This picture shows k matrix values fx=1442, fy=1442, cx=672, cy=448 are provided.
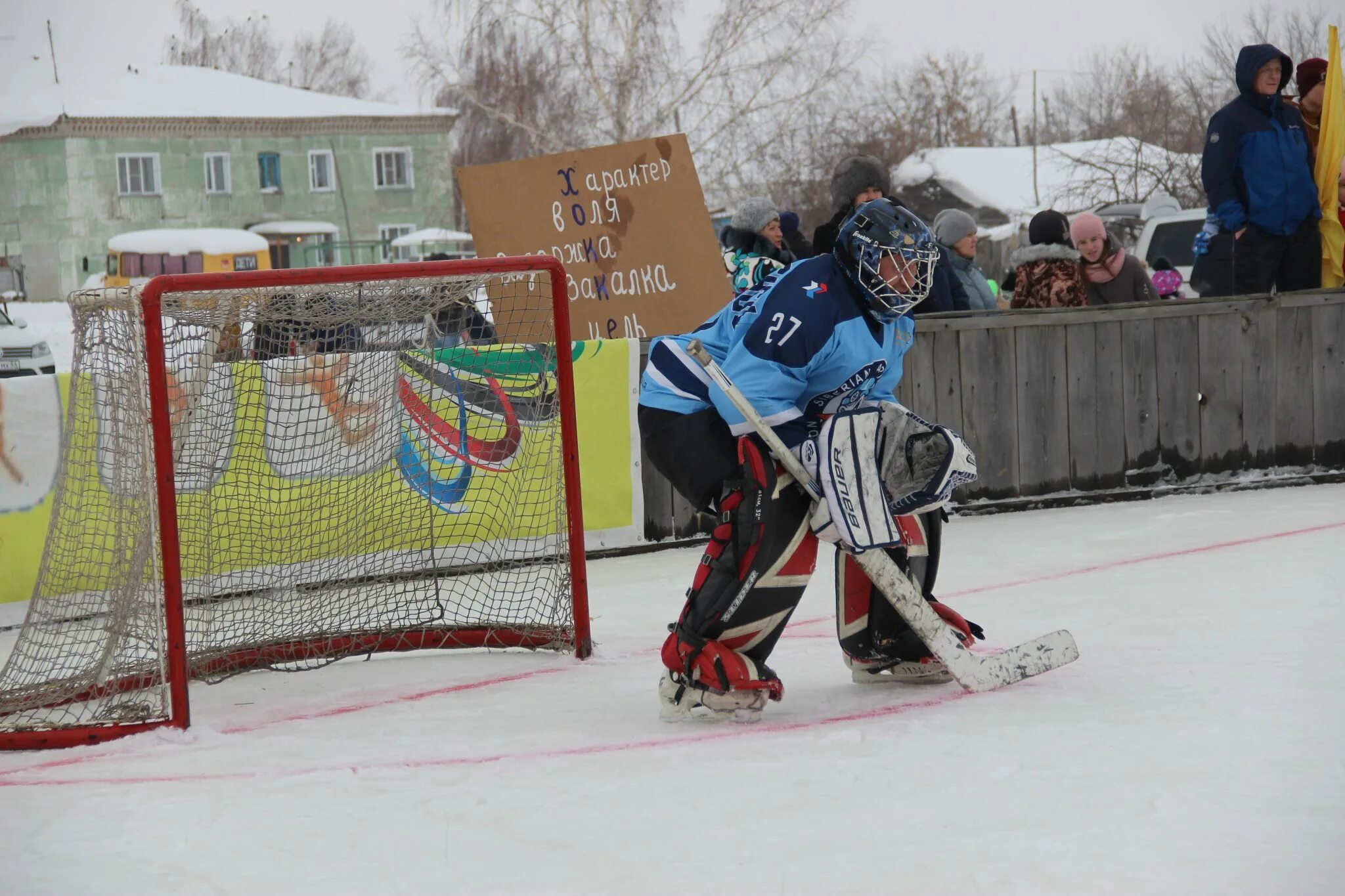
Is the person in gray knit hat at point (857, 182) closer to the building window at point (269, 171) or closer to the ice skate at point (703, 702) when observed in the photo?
the ice skate at point (703, 702)

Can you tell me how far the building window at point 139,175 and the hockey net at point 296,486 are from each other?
35.4 m

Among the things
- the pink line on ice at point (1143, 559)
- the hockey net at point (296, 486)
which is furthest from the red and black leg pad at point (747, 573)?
the pink line on ice at point (1143, 559)

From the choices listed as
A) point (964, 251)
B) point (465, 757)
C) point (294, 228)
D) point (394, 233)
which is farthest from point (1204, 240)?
point (394, 233)

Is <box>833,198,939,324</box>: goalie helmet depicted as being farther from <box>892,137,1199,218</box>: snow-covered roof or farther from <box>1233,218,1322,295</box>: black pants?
<box>892,137,1199,218</box>: snow-covered roof

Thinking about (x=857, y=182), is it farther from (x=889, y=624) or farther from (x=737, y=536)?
(x=737, y=536)

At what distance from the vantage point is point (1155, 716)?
135 inches

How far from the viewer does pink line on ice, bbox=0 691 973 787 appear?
3.37 metres

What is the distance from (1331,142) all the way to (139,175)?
3605 cm

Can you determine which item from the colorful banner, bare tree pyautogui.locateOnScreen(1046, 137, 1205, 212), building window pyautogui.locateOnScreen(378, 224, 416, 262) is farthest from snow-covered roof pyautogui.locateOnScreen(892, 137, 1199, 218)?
the colorful banner

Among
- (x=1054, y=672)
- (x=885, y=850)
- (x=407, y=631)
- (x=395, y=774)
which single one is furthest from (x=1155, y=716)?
(x=407, y=631)

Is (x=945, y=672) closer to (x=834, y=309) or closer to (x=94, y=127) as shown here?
(x=834, y=309)

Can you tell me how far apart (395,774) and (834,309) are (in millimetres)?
1516

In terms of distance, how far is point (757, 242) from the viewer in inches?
259

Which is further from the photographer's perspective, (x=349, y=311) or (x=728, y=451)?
(x=349, y=311)
